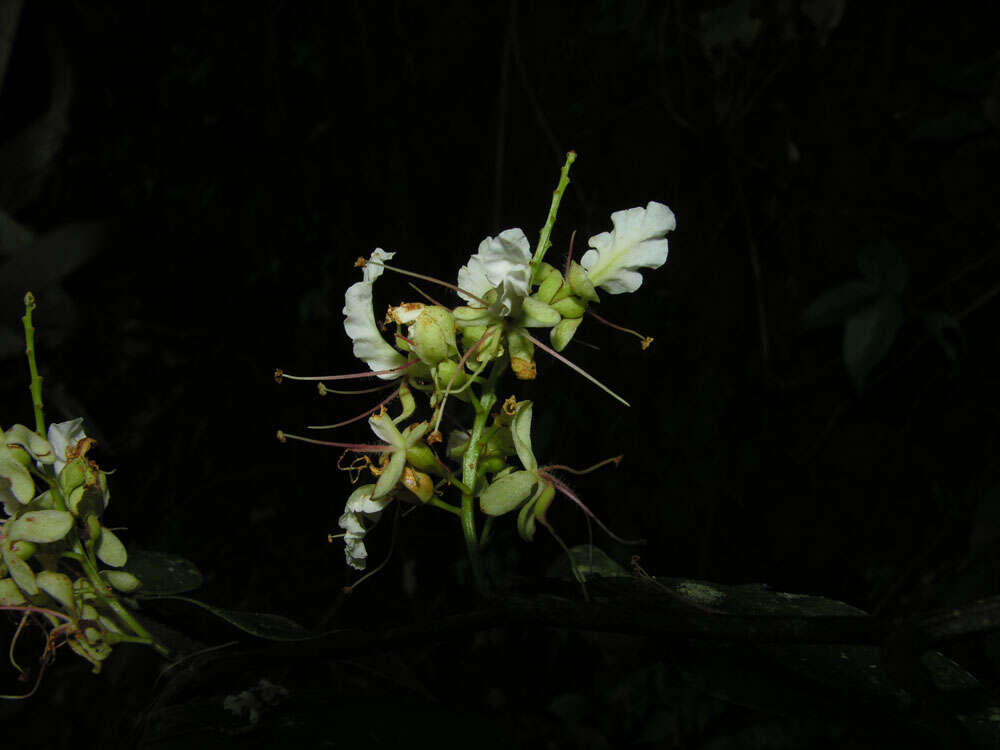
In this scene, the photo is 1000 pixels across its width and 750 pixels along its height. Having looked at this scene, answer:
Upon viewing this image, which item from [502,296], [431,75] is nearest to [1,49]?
[431,75]

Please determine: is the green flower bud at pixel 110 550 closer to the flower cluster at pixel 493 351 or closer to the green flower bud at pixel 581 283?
the flower cluster at pixel 493 351

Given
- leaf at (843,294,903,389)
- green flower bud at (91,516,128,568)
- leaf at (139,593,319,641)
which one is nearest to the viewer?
leaf at (139,593,319,641)

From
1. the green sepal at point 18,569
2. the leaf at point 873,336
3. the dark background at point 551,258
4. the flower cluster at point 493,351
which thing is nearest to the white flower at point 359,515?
the flower cluster at point 493,351

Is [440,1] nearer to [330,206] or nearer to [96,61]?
[330,206]

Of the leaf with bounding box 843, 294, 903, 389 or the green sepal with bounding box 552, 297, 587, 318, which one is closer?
the green sepal with bounding box 552, 297, 587, 318

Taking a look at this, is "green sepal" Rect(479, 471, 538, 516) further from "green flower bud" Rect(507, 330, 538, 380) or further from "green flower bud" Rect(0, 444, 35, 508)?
"green flower bud" Rect(0, 444, 35, 508)

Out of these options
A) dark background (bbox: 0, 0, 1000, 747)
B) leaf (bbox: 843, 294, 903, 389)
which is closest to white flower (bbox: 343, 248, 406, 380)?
dark background (bbox: 0, 0, 1000, 747)
